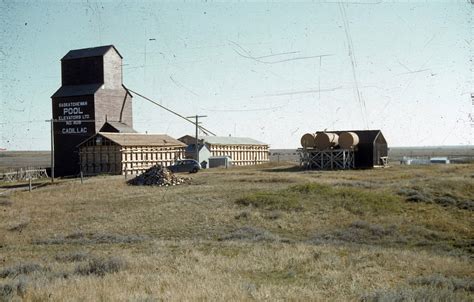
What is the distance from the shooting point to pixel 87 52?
61438mm

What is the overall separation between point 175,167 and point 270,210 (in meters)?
25.7

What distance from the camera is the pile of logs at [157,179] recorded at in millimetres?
41531

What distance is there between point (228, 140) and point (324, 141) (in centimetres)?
2426

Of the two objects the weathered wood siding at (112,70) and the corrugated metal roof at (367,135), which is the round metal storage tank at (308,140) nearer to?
the corrugated metal roof at (367,135)

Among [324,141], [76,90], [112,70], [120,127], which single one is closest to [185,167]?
[120,127]

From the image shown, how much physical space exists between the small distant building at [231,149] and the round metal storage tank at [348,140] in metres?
19.2

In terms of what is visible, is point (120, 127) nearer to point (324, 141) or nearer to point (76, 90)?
point (76, 90)

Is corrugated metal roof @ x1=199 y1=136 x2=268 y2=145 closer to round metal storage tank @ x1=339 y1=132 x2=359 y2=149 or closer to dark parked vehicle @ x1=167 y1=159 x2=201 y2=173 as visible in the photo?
dark parked vehicle @ x1=167 y1=159 x2=201 y2=173

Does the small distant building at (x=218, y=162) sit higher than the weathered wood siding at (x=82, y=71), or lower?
lower

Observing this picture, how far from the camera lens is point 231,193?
32.8 meters

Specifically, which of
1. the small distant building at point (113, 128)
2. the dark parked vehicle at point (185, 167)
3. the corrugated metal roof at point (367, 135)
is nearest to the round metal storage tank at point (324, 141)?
the corrugated metal roof at point (367, 135)

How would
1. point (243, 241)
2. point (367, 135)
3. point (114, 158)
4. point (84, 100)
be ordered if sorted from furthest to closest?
point (84, 100) → point (367, 135) → point (114, 158) → point (243, 241)

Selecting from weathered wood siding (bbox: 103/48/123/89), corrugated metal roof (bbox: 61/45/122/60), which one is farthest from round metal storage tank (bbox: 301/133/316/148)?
corrugated metal roof (bbox: 61/45/122/60)

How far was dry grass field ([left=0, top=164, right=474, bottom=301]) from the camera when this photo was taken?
11008 mm
